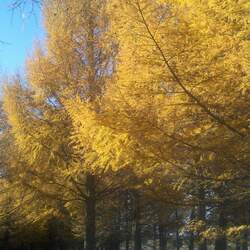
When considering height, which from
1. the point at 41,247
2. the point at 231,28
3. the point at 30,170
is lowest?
the point at 41,247

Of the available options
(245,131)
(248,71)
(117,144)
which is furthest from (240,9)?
(117,144)

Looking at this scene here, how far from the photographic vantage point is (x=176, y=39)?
6227 mm

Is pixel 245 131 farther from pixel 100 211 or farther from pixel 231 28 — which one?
pixel 100 211

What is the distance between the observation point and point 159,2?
6.46 meters

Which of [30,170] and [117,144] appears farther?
[30,170]

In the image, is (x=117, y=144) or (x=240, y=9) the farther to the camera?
(x=117, y=144)

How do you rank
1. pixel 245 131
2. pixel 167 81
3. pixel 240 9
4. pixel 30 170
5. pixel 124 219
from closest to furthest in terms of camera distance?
pixel 240 9, pixel 167 81, pixel 245 131, pixel 30 170, pixel 124 219

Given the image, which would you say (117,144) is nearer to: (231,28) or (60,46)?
(231,28)

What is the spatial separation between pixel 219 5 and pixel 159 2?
86cm

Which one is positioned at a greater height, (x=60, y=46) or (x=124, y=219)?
(x=60, y=46)

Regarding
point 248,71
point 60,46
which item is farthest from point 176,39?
point 60,46

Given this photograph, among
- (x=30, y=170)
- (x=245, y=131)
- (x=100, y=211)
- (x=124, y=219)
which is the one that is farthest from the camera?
(x=124, y=219)

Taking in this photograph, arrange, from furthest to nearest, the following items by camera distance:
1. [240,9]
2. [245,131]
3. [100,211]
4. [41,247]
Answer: [41,247]
[100,211]
[245,131]
[240,9]

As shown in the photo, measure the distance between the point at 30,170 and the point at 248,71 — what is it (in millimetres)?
7778
